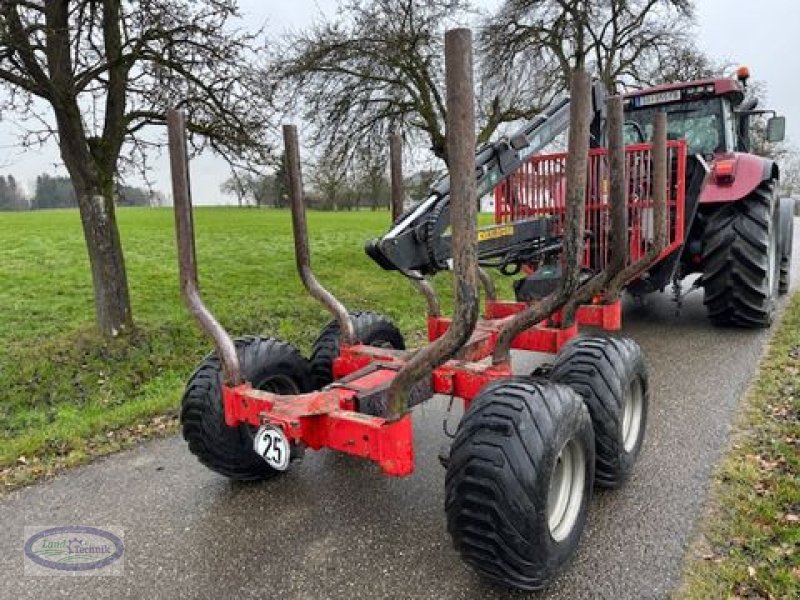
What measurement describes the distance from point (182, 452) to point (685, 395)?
344 cm

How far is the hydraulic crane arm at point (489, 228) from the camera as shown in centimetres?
311

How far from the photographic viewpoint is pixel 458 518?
7.12 feet

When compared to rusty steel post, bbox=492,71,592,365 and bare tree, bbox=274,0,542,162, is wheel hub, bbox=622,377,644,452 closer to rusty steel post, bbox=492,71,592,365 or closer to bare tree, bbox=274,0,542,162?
rusty steel post, bbox=492,71,592,365

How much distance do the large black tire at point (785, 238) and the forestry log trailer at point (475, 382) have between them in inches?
193

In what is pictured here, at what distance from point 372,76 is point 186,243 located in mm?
8046

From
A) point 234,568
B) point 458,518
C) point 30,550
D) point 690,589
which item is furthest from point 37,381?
point 690,589

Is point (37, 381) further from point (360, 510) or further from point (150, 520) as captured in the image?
point (360, 510)

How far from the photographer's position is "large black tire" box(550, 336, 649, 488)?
2816mm

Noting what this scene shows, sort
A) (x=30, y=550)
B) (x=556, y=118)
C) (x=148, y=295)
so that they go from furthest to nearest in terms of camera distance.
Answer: (x=148, y=295) < (x=556, y=118) < (x=30, y=550)

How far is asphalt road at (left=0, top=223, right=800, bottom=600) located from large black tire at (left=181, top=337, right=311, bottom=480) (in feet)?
0.54

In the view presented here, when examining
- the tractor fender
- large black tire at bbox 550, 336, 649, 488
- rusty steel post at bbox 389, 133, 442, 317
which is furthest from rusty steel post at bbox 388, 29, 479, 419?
the tractor fender

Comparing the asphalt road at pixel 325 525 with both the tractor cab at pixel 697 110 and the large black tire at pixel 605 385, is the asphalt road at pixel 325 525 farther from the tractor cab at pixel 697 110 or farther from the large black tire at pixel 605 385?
the tractor cab at pixel 697 110

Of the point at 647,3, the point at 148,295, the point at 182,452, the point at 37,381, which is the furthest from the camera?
the point at 647,3

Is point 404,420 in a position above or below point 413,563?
above
